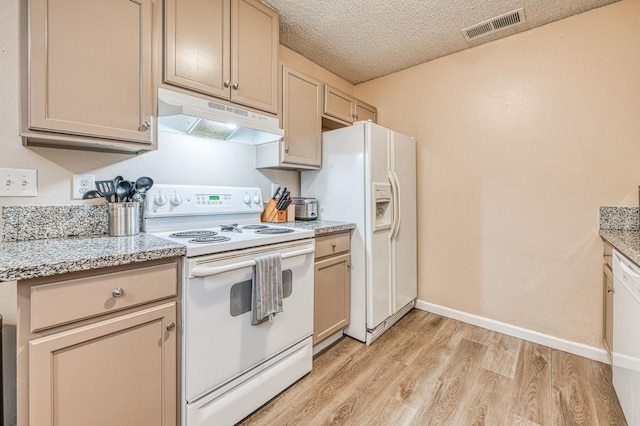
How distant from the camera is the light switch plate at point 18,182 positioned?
50.3 inches

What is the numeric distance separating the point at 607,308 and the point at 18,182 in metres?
3.28

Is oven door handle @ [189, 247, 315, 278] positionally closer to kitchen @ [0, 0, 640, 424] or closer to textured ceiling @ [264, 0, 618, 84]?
kitchen @ [0, 0, 640, 424]

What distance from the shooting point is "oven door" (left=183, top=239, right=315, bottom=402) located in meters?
1.26

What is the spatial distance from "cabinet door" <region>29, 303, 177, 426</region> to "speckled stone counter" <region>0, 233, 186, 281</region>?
0.22 metres

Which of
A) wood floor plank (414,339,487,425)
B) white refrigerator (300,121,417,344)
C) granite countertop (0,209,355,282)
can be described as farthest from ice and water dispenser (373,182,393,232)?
granite countertop (0,209,355,282)

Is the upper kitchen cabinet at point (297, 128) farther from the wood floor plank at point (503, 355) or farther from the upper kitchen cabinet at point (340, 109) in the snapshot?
the wood floor plank at point (503, 355)

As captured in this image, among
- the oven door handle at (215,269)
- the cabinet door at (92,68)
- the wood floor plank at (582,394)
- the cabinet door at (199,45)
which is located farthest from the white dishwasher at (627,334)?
the cabinet door at (92,68)

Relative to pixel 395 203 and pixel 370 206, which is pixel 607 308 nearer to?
pixel 395 203

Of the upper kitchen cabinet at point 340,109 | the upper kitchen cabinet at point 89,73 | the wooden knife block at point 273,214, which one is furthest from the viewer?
the upper kitchen cabinet at point 340,109

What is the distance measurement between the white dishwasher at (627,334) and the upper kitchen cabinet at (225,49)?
6.74ft

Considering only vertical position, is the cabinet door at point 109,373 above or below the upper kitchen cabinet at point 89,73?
below

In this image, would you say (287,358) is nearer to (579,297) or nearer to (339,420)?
(339,420)

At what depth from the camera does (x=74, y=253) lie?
106 cm

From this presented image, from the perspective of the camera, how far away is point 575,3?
6.41ft
